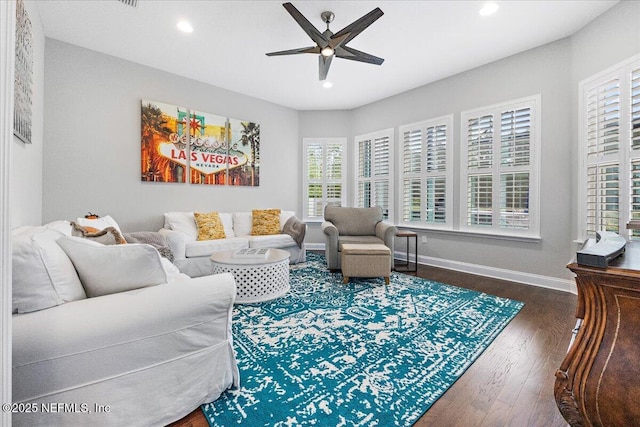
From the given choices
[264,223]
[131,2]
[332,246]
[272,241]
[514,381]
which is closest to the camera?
[514,381]

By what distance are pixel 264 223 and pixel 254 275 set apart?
185cm

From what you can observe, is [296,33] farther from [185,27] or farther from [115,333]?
[115,333]

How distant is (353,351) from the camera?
1.88 meters

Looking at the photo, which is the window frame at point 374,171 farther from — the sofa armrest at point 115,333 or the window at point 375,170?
the sofa armrest at point 115,333

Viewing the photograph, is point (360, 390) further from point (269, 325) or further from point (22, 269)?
point (22, 269)

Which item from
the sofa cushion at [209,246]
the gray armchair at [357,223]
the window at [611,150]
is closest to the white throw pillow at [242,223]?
the sofa cushion at [209,246]

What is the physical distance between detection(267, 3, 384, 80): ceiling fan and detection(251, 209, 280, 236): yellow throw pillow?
239 cm

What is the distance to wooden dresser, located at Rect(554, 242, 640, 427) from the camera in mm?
769

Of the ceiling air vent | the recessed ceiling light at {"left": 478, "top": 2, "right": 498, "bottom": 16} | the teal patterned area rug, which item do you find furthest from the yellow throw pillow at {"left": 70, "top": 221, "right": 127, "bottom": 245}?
the recessed ceiling light at {"left": 478, "top": 2, "right": 498, "bottom": 16}

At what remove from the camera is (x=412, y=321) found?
2.34 meters

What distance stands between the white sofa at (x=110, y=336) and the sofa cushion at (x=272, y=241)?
2.55 meters

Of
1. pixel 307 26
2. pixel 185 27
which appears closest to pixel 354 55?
pixel 307 26

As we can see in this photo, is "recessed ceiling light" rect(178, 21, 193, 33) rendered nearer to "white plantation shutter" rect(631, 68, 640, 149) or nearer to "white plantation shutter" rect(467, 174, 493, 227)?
"white plantation shutter" rect(467, 174, 493, 227)

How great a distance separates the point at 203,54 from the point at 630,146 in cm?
475
